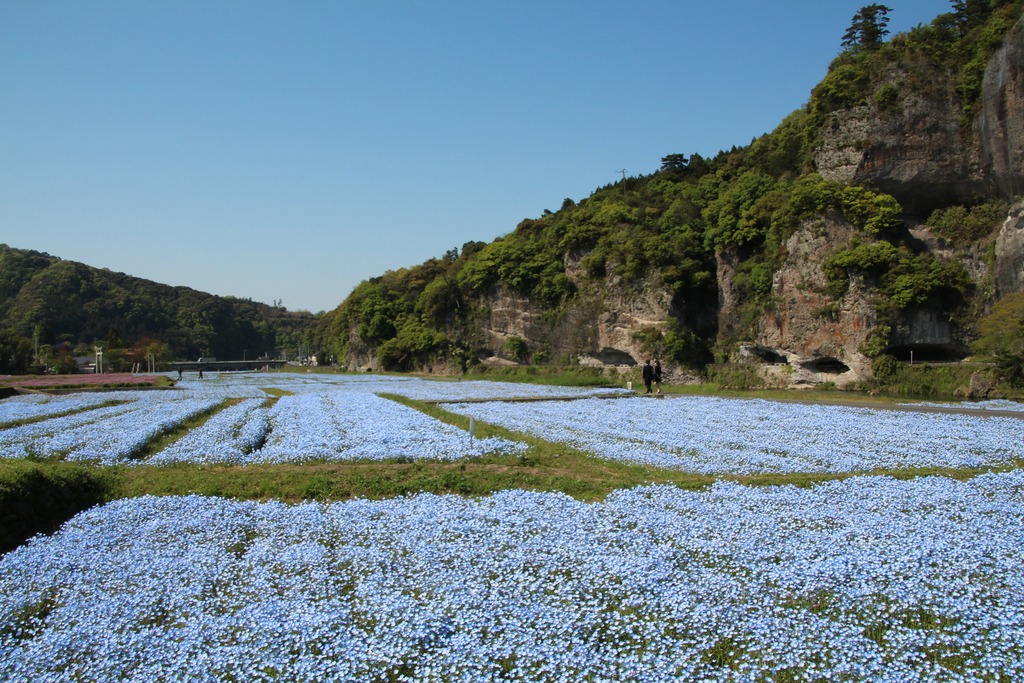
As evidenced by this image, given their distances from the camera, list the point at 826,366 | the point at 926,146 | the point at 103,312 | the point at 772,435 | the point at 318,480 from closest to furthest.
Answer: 1. the point at 318,480
2. the point at 772,435
3. the point at 926,146
4. the point at 826,366
5. the point at 103,312

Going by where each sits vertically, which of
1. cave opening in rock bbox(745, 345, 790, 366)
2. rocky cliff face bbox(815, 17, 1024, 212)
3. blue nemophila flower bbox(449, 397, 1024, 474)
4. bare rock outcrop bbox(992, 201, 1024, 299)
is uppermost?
rocky cliff face bbox(815, 17, 1024, 212)

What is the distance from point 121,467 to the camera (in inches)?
599

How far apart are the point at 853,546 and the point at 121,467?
570 inches

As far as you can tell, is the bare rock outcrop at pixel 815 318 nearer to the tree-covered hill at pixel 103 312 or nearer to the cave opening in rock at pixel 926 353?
the cave opening in rock at pixel 926 353

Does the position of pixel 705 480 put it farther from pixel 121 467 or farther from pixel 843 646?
pixel 121 467

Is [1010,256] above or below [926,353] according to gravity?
above

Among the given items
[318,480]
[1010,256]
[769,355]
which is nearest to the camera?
[318,480]

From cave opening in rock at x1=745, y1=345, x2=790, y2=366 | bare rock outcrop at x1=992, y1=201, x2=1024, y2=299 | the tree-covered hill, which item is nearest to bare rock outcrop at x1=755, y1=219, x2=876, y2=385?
cave opening in rock at x1=745, y1=345, x2=790, y2=366

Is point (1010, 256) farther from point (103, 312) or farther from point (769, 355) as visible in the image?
point (103, 312)

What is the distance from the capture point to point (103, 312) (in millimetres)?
141375

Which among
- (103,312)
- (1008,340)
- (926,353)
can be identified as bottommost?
(926,353)

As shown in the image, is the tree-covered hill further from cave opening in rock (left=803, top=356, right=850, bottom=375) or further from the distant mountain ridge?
cave opening in rock (left=803, top=356, right=850, bottom=375)

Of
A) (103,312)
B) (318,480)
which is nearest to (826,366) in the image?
(318,480)

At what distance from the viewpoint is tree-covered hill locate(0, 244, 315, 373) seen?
125 metres
